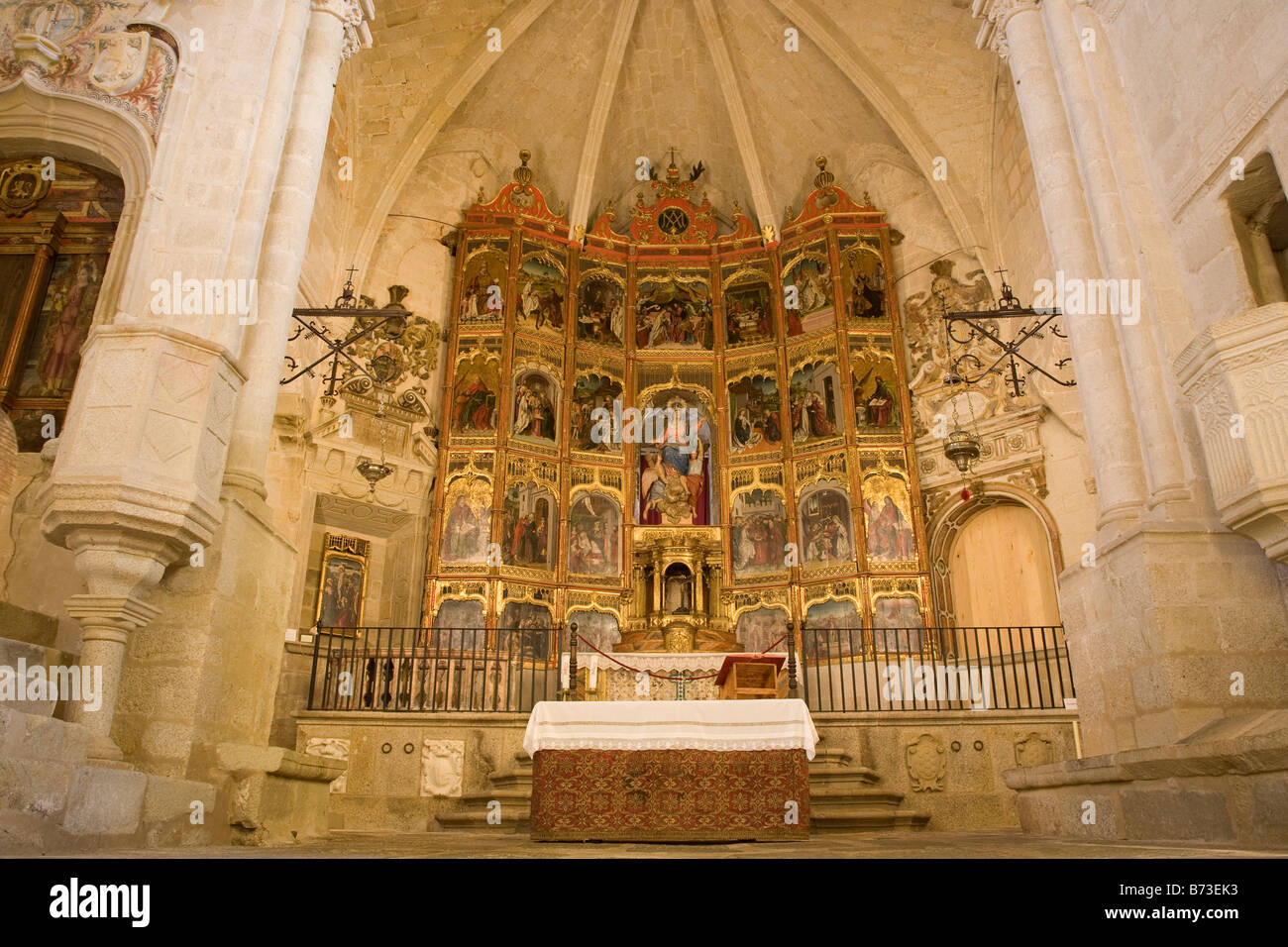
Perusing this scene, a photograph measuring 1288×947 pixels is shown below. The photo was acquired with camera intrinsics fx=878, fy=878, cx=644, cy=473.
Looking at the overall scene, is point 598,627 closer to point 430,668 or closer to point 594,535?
point 594,535

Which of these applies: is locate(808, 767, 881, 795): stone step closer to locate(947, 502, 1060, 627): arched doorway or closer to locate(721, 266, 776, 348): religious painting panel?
locate(947, 502, 1060, 627): arched doorway

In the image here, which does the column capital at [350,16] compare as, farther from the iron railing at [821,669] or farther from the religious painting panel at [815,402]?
the religious painting panel at [815,402]

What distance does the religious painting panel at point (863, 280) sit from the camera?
47.7 ft

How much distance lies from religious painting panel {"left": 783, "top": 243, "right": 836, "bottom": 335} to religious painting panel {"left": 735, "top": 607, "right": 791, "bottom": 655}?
4.83 m

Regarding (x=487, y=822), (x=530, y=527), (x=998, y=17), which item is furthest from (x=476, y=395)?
(x=998, y=17)

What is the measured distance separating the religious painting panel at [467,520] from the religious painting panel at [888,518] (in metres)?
5.72

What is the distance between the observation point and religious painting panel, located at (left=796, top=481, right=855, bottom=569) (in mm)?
13398

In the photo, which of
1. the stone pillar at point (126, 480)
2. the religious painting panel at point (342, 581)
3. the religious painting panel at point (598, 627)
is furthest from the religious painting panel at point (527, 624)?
the stone pillar at point (126, 480)

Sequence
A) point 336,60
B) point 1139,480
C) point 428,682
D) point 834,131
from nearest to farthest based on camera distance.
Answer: point 1139,480
point 336,60
point 428,682
point 834,131

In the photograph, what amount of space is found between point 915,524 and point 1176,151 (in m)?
7.30
